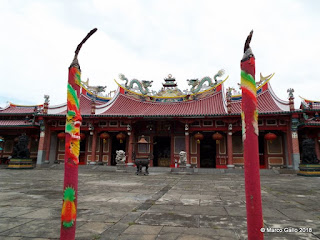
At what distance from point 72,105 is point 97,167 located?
15570 millimetres

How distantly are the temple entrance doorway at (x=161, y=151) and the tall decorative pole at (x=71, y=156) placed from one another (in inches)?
648

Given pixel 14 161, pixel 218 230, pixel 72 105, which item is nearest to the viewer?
pixel 72 105

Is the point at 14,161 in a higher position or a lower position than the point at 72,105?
lower

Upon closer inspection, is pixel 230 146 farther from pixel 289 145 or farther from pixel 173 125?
pixel 173 125

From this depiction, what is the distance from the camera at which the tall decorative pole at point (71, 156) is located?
5.61 feet

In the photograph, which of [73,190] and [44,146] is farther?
[44,146]

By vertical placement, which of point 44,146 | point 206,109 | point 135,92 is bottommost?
point 44,146

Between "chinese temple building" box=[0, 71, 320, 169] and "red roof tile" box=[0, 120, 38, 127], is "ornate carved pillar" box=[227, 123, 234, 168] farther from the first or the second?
"red roof tile" box=[0, 120, 38, 127]

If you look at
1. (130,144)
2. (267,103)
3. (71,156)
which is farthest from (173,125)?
(71,156)

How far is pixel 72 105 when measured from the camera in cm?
188

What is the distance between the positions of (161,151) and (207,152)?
4.08 metres

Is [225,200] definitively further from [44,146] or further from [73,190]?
[44,146]

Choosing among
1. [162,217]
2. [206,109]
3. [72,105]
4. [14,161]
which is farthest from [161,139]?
[72,105]

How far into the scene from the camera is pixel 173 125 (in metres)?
17.7
